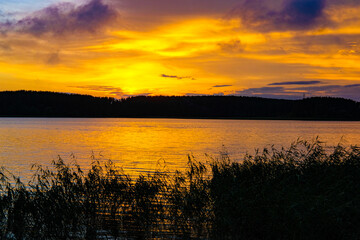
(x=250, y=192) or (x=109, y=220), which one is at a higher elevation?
(x=250, y=192)

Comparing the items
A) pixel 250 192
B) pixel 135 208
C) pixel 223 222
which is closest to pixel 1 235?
pixel 135 208

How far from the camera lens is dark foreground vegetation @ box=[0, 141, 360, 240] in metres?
10.5

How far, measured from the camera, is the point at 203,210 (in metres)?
14.1

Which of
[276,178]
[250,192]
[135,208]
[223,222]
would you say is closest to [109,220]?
[135,208]

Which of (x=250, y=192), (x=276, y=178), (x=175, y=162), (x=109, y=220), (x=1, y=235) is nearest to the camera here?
(x=1, y=235)

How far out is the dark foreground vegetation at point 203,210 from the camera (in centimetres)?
1049

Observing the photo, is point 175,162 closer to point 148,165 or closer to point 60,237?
point 148,165

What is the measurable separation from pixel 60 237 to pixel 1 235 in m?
1.97

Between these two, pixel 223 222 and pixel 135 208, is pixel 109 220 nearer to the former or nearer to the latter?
pixel 135 208

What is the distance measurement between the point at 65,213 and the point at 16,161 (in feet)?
83.1

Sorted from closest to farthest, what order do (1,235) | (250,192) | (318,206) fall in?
1. (318,206)
2. (1,235)
3. (250,192)

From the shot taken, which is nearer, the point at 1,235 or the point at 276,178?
the point at 1,235

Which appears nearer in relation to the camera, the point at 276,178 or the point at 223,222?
the point at 223,222

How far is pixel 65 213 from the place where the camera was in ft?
43.5
